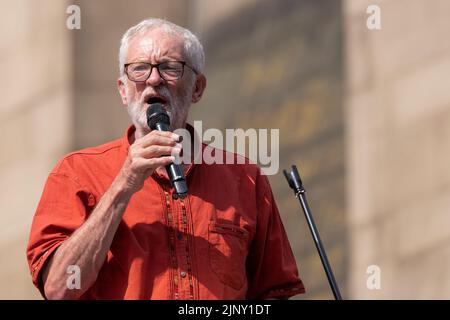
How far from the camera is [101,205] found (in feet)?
16.2

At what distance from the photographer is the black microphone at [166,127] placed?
4.81 metres

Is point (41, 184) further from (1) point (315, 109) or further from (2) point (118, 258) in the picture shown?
(2) point (118, 258)

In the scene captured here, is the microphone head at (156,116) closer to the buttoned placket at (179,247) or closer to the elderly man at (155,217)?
the elderly man at (155,217)

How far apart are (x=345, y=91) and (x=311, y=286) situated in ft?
3.98

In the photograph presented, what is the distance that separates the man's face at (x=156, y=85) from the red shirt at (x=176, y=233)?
0.18 metres

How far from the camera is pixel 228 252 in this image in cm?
521

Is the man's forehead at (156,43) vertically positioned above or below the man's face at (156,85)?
above

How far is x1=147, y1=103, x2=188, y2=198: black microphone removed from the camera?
481cm

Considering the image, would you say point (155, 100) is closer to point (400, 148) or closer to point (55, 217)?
point (55, 217)

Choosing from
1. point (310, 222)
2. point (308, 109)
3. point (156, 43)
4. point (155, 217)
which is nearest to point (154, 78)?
point (156, 43)

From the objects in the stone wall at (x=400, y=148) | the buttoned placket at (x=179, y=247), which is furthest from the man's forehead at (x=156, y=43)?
the stone wall at (x=400, y=148)

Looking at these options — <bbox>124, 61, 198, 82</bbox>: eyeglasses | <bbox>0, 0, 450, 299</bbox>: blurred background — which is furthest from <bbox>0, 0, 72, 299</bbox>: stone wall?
<bbox>124, 61, 198, 82</bbox>: eyeglasses
